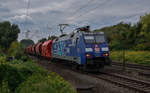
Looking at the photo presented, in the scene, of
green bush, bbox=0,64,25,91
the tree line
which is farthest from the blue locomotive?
the tree line

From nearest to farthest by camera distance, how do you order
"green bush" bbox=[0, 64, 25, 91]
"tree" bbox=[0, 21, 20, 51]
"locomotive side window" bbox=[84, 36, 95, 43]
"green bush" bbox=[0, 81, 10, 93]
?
"green bush" bbox=[0, 81, 10, 93], "green bush" bbox=[0, 64, 25, 91], "locomotive side window" bbox=[84, 36, 95, 43], "tree" bbox=[0, 21, 20, 51]

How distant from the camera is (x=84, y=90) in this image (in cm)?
861

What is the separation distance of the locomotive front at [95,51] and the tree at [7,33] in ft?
92.7

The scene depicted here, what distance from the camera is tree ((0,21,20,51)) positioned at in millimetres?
38781

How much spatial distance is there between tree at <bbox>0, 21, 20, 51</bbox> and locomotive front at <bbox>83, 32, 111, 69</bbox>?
28.3 metres

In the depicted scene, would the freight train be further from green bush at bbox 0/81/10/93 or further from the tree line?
the tree line

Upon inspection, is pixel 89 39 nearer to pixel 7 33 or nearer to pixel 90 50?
pixel 90 50

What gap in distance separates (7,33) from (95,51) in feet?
99.3

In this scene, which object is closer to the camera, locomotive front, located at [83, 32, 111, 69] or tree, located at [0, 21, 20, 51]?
locomotive front, located at [83, 32, 111, 69]

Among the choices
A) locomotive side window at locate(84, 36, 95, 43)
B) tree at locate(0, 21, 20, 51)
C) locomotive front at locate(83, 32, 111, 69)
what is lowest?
locomotive front at locate(83, 32, 111, 69)

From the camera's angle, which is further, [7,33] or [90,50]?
[7,33]

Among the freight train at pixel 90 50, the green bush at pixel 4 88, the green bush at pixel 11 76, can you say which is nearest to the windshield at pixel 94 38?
the freight train at pixel 90 50

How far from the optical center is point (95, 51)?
1405cm

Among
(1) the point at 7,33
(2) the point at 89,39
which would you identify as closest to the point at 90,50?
(2) the point at 89,39
